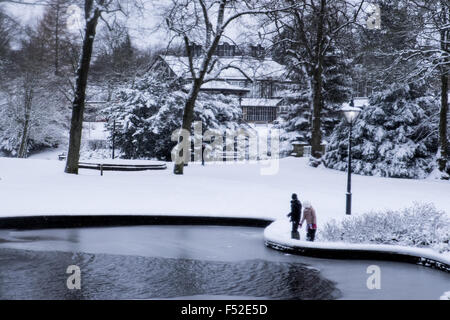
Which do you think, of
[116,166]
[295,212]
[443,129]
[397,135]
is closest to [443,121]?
[443,129]

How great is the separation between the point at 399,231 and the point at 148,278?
22.1 feet

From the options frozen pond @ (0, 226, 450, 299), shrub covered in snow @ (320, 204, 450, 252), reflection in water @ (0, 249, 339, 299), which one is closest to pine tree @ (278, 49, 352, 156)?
shrub covered in snow @ (320, 204, 450, 252)

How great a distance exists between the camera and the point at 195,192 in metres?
21.2

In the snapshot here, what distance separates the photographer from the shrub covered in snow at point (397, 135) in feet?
90.8

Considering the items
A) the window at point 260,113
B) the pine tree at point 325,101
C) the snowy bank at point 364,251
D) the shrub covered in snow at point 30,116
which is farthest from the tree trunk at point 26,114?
the snowy bank at point 364,251

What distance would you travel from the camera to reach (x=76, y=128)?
23.6 meters

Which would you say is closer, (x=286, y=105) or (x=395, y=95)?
(x=395, y=95)

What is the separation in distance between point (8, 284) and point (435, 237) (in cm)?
992

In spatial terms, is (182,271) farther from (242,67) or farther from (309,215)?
(242,67)

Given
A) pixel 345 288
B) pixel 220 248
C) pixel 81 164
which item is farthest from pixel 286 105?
pixel 345 288

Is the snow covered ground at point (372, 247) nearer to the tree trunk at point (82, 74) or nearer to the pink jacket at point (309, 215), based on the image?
the pink jacket at point (309, 215)

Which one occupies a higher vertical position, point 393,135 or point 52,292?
point 393,135

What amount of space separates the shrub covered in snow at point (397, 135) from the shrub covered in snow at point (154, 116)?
1272 centimetres

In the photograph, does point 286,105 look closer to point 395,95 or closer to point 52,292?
point 395,95
